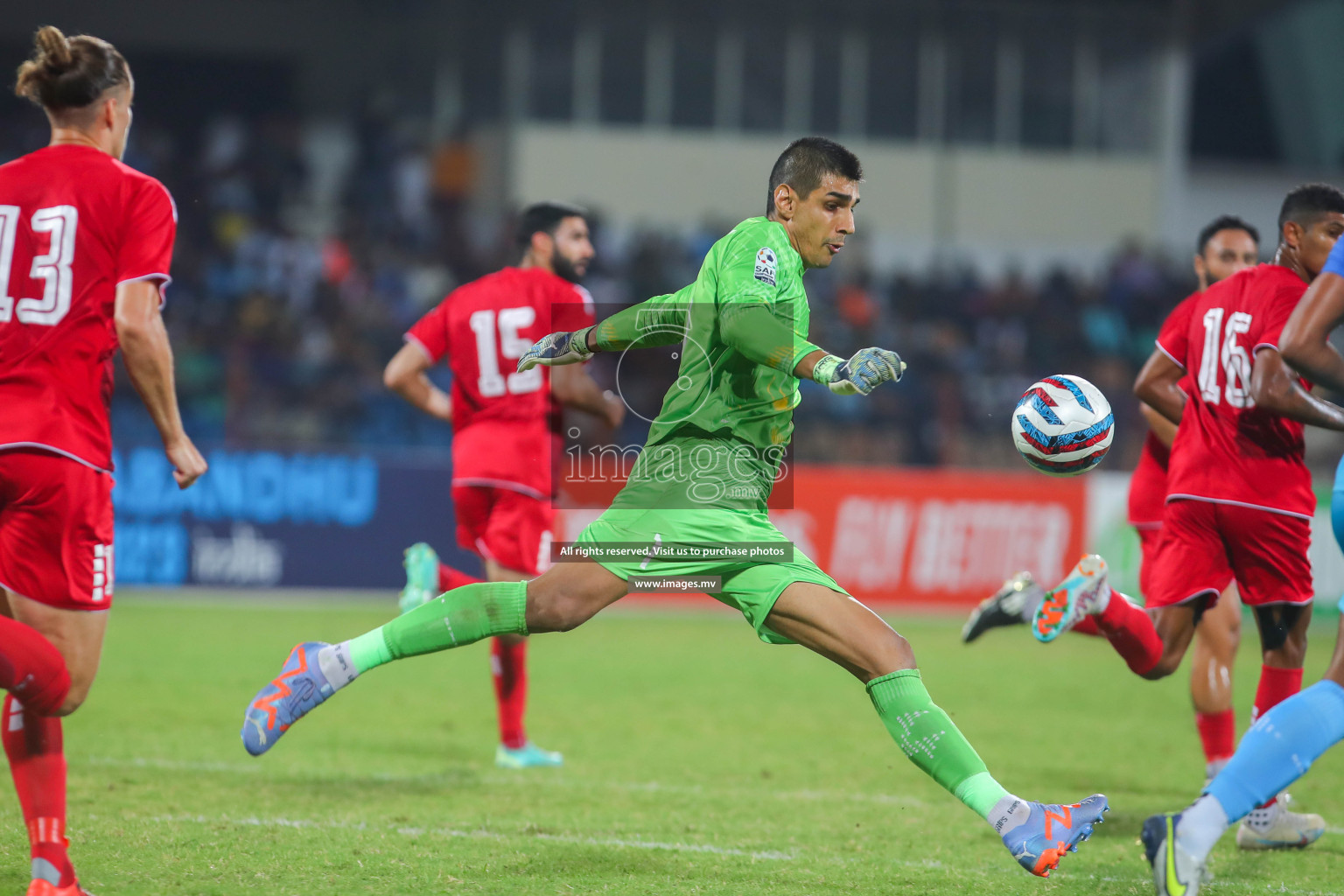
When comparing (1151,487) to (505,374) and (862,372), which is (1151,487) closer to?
(505,374)

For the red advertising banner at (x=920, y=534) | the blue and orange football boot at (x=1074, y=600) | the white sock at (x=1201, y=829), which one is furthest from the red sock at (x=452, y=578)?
the red advertising banner at (x=920, y=534)

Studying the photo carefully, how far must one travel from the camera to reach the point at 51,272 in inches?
162

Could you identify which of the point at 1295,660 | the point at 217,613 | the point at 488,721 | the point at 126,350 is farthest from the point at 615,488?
the point at 126,350

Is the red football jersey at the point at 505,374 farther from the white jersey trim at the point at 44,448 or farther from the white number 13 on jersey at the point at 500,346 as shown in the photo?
the white jersey trim at the point at 44,448

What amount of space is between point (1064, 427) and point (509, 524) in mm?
3117

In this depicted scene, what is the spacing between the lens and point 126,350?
407 cm

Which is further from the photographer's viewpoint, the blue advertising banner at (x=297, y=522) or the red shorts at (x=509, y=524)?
the blue advertising banner at (x=297, y=522)

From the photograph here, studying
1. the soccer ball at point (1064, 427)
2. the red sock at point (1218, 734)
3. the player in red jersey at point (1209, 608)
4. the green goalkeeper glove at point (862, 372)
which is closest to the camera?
the green goalkeeper glove at point (862, 372)

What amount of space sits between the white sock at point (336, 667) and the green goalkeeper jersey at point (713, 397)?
1080 millimetres

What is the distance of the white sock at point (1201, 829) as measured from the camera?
152 inches

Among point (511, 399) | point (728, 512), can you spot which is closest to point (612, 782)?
point (511, 399)

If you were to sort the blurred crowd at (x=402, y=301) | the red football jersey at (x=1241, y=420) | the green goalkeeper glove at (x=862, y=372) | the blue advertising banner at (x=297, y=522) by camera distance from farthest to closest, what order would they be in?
the blurred crowd at (x=402, y=301) → the blue advertising banner at (x=297, y=522) → the red football jersey at (x=1241, y=420) → the green goalkeeper glove at (x=862, y=372)

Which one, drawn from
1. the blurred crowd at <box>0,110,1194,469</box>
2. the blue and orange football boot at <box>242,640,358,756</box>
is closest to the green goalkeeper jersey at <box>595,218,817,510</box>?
the blue and orange football boot at <box>242,640,358,756</box>

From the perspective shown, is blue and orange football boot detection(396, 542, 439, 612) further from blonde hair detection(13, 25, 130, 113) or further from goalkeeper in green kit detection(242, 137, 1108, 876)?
blonde hair detection(13, 25, 130, 113)
